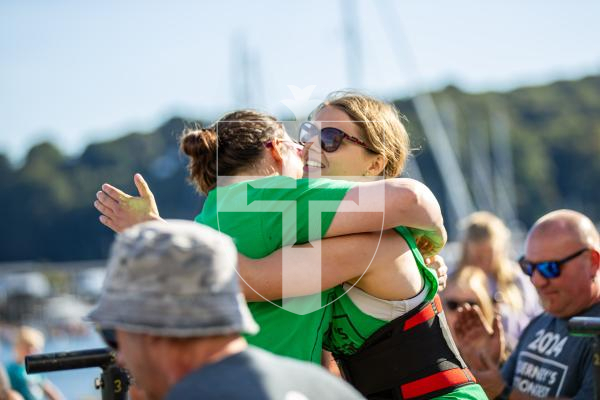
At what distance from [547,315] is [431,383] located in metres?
2.15

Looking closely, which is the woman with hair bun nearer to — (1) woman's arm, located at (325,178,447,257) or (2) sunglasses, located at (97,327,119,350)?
(1) woman's arm, located at (325,178,447,257)

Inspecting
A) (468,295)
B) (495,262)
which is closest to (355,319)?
(468,295)

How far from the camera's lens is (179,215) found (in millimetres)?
86562

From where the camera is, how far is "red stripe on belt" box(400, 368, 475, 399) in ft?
8.98

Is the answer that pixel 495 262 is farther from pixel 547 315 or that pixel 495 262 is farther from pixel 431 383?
pixel 431 383

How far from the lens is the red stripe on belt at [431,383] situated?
274 centimetres

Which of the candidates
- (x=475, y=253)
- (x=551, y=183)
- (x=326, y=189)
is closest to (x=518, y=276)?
(x=475, y=253)

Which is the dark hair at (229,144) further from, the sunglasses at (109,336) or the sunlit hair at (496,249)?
the sunlit hair at (496,249)

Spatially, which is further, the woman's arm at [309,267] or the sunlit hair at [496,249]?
the sunlit hair at [496,249]

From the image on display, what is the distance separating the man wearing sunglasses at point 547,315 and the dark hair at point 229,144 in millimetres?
2000

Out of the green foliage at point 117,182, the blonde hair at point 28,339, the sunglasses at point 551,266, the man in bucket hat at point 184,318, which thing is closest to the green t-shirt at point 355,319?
the man in bucket hat at point 184,318

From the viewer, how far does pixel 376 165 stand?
3.02 m

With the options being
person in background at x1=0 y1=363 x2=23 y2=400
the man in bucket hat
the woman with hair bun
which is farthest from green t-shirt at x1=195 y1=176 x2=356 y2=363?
person in background at x1=0 y1=363 x2=23 y2=400

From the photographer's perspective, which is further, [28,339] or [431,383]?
[28,339]
